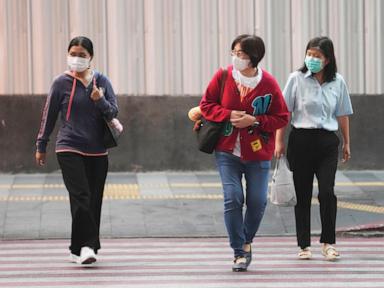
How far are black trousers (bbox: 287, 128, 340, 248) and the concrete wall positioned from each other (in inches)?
181

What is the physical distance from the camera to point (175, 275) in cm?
762

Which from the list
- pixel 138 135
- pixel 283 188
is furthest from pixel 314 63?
pixel 138 135

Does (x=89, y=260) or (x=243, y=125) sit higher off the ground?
(x=243, y=125)

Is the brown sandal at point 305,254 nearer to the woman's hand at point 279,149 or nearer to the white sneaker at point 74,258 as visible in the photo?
the woman's hand at point 279,149

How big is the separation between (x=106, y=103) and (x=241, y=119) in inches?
40.3

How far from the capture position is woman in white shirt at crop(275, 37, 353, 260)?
8.10 meters

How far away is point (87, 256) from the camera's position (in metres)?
7.85

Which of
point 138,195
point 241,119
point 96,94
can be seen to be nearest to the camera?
point 241,119

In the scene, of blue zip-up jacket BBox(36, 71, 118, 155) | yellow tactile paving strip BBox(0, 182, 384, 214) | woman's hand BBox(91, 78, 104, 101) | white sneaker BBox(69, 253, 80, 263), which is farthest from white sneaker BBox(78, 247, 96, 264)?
yellow tactile paving strip BBox(0, 182, 384, 214)

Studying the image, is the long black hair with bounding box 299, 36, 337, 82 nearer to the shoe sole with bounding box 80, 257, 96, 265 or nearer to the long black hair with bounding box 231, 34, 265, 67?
the long black hair with bounding box 231, 34, 265, 67

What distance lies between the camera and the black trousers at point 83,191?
25.7 ft

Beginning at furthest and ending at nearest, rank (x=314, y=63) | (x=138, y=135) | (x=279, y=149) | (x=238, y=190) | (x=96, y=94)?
(x=138, y=135), (x=279, y=149), (x=314, y=63), (x=96, y=94), (x=238, y=190)

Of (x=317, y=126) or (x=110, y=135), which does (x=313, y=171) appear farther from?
(x=110, y=135)

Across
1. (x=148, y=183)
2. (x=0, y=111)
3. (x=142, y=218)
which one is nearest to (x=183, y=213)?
(x=142, y=218)
